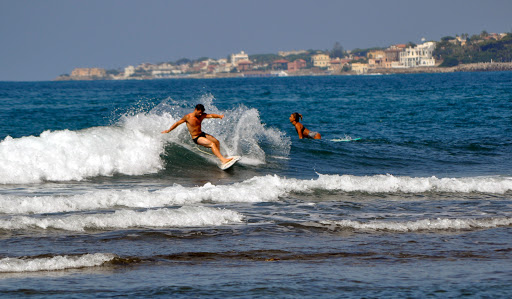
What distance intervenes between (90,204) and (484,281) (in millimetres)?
6684

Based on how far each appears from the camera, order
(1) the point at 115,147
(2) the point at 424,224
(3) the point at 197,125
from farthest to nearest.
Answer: (1) the point at 115,147, (3) the point at 197,125, (2) the point at 424,224

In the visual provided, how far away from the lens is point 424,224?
940 centimetres

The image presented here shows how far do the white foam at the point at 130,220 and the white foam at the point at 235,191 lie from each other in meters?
0.95

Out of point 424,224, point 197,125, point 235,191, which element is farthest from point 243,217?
point 197,125

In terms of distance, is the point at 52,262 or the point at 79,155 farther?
the point at 79,155

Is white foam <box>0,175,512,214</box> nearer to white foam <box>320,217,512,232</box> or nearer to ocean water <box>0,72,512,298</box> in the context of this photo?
ocean water <box>0,72,512,298</box>

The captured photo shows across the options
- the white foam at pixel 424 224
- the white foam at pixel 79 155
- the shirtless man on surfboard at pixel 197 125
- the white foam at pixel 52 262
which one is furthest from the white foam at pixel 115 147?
the white foam at pixel 424 224

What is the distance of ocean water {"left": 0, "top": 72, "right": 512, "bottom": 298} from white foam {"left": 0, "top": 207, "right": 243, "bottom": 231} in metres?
0.03

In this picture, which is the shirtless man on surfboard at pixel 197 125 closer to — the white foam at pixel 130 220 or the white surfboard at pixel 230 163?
the white surfboard at pixel 230 163

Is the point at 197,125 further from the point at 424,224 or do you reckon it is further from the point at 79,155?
the point at 424,224

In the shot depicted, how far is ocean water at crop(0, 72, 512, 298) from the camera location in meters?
6.79

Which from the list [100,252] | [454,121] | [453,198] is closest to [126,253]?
[100,252]

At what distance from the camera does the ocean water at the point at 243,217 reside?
6789mm

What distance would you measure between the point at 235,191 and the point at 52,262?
503cm
